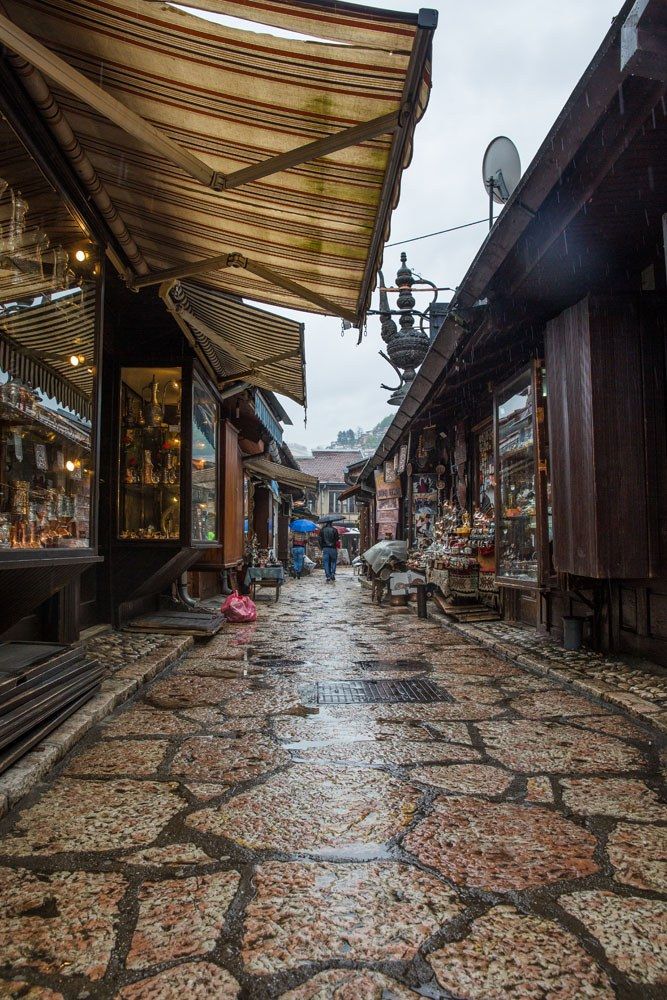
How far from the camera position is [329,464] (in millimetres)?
49594

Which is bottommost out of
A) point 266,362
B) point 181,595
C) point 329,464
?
point 181,595

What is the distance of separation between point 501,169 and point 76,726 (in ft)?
30.6

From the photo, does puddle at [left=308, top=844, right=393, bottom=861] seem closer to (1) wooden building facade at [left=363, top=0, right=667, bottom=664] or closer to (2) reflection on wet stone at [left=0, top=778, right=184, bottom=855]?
(2) reflection on wet stone at [left=0, top=778, right=184, bottom=855]

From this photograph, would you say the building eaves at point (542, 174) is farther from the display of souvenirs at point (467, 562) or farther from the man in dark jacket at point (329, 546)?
the man in dark jacket at point (329, 546)

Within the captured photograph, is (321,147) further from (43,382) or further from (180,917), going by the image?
(180,917)

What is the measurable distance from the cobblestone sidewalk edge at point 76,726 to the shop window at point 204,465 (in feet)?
7.61

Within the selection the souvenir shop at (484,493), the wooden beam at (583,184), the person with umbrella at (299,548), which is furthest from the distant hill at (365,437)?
the wooden beam at (583,184)

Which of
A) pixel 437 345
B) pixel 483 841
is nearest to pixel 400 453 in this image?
pixel 437 345

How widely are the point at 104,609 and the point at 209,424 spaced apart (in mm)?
3319

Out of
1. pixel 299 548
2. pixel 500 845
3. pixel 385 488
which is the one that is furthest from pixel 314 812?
pixel 299 548

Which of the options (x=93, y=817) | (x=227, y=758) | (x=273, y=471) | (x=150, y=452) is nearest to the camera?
(x=93, y=817)

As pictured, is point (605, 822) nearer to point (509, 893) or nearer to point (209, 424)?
point (509, 893)

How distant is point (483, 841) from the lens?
2.64m

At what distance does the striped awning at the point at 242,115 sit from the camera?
2748mm
